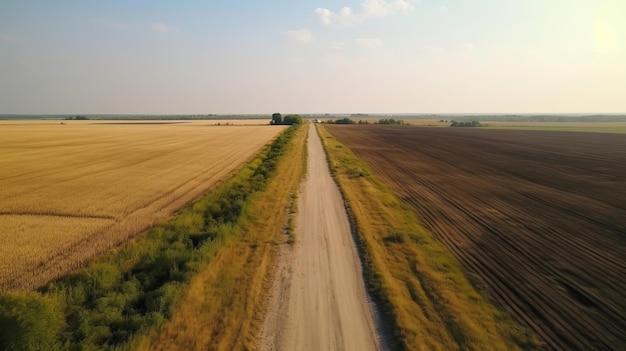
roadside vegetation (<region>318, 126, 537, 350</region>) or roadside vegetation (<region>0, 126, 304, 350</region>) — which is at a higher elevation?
roadside vegetation (<region>0, 126, 304, 350</region>)

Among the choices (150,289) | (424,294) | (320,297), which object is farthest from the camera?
(150,289)

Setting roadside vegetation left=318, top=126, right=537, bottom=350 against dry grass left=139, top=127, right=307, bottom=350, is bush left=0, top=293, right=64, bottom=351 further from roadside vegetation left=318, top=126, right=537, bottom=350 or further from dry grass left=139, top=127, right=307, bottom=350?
roadside vegetation left=318, top=126, right=537, bottom=350

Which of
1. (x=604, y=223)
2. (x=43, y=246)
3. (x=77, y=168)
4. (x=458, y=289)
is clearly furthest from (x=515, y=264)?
(x=77, y=168)

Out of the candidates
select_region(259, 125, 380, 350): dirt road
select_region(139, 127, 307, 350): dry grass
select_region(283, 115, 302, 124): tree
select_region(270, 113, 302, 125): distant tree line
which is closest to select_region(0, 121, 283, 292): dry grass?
select_region(139, 127, 307, 350): dry grass

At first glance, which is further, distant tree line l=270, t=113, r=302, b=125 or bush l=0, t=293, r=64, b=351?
distant tree line l=270, t=113, r=302, b=125

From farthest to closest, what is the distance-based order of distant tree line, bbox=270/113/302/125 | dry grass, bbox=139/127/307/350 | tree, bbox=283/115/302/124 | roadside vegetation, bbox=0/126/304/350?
distant tree line, bbox=270/113/302/125, tree, bbox=283/115/302/124, dry grass, bbox=139/127/307/350, roadside vegetation, bbox=0/126/304/350

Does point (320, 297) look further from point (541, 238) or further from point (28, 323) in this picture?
point (541, 238)

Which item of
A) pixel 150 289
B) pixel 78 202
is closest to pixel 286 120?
pixel 78 202
